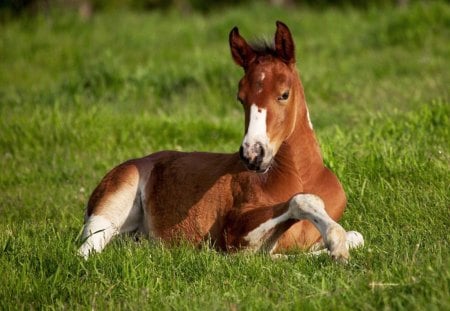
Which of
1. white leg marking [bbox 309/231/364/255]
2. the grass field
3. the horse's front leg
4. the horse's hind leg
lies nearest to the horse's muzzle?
the horse's front leg

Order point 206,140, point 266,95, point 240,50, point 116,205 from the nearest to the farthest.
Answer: point 266,95
point 240,50
point 116,205
point 206,140

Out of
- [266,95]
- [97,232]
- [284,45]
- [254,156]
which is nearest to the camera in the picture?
[254,156]

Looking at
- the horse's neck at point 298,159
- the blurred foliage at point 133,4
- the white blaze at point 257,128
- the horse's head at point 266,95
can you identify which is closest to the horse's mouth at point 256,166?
the horse's head at point 266,95

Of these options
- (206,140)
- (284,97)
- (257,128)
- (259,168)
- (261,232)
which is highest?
(284,97)

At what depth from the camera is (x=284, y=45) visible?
6266 millimetres

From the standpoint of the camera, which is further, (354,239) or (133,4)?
(133,4)

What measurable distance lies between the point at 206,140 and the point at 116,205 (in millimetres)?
3338

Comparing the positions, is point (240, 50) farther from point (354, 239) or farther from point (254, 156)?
point (354, 239)

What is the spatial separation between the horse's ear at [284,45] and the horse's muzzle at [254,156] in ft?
2.34

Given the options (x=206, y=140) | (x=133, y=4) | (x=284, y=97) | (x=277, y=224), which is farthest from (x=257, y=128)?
(x=133, y=4)

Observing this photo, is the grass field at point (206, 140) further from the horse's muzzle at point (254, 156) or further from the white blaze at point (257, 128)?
the white blaze at point (257, 128)

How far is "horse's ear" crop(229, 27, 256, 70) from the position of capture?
6.35 m

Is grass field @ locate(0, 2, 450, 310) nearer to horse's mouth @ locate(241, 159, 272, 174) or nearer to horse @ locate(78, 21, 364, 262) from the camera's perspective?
horse @ locate(78, 21, 364, 262)

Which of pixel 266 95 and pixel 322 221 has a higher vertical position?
pixel 266 95
